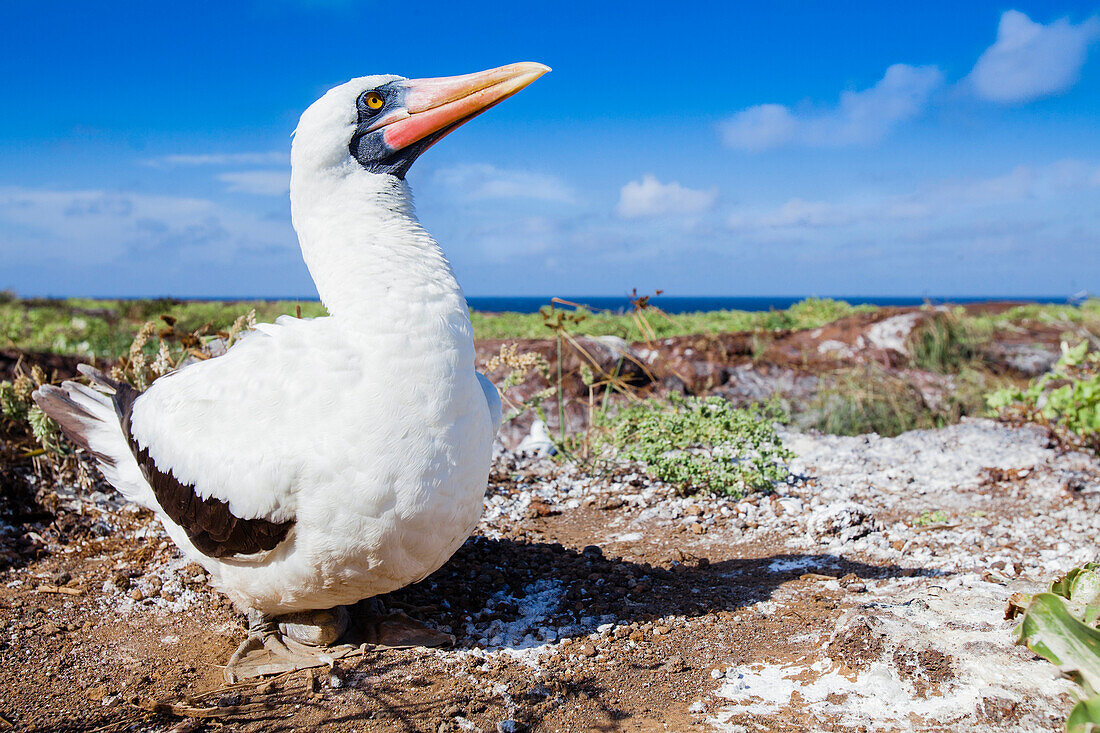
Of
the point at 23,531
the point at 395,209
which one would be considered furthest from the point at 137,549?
the point at 395,209

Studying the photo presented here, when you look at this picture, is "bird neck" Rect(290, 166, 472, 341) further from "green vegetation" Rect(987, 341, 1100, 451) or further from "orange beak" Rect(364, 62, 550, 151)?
"green vegetation" Rect(987, 341, 1100, 451)

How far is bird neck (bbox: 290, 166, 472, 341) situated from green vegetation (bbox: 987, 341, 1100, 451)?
5094 mm

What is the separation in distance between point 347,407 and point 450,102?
49.3 inches

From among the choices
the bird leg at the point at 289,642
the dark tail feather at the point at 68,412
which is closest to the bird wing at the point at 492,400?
the bird leg at the point at 289,642

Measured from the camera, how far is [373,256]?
2.59 m

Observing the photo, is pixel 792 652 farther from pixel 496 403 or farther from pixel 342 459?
pixel 342 459

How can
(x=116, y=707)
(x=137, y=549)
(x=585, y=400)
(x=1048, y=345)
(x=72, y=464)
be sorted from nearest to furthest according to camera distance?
(x=116, y=707), (x=137, y=549), (x=72, y=464), (x=585, y=400), (x=1048, y=345)

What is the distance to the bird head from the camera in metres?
2.72

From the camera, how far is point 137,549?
414cm

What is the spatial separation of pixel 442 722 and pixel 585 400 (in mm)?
5167

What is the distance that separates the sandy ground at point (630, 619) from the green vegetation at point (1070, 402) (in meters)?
0.43

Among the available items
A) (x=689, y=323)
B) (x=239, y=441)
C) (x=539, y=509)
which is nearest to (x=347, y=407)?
(x=239, y=441)

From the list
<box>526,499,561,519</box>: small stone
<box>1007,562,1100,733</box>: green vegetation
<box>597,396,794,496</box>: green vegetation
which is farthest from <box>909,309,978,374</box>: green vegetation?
<box>1007,562,1100,733</box>: green vegetation

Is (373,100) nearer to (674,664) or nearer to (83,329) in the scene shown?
(674,664)
